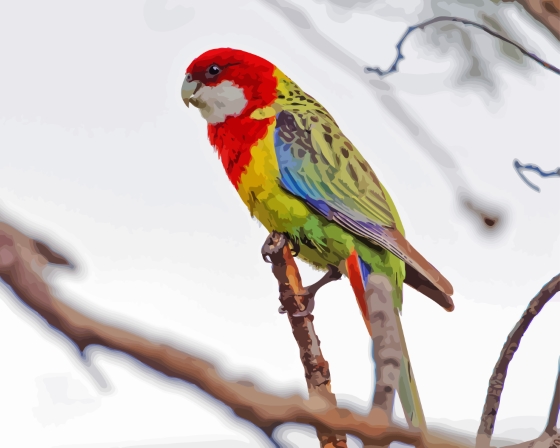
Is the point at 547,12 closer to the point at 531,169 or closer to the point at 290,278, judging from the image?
the point at 531,169

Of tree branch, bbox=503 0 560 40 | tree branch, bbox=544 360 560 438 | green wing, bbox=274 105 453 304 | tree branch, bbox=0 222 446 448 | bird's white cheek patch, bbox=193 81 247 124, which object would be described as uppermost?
tree branch, bbox=503 0 560 40

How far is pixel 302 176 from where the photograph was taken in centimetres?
87

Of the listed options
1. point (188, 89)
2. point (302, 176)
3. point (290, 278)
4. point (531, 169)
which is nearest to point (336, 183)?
point (302, 176)

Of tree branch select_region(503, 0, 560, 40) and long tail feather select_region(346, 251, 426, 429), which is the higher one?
tree branch select_region(503, 0, 560, 40)

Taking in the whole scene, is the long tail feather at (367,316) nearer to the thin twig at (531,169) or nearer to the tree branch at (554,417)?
the tree branch at (554,417)

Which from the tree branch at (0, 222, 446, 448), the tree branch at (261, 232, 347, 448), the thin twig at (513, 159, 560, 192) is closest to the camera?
the tree branch at (0, 222, 446, 448)

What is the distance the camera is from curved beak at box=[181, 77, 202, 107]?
938mm

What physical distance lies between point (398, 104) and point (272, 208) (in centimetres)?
37

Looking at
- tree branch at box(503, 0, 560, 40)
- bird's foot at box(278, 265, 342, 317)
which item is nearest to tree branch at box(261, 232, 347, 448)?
bird's foot at box(278, 265, 342, 317)

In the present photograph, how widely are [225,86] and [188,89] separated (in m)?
0.06

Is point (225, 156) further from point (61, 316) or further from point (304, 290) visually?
point (61, 316)

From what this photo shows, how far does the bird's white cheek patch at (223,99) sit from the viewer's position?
928 millimetres

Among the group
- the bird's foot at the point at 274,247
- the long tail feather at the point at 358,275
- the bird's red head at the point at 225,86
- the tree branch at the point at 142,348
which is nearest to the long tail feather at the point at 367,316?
the long tail feather at the point at 358,275

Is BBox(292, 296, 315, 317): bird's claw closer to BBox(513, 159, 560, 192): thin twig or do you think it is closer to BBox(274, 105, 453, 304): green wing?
BBox(274, 105, 453, 304): green wing
